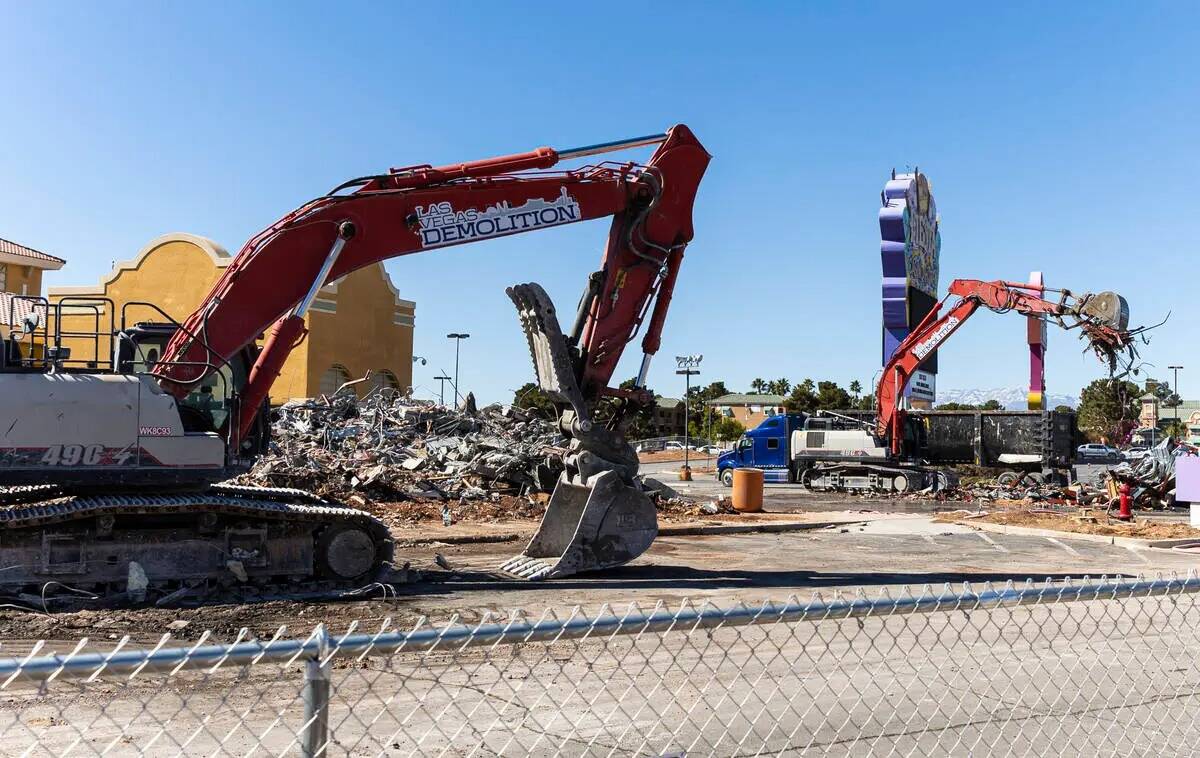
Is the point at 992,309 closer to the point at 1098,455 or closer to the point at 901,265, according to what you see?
the point at 901,265

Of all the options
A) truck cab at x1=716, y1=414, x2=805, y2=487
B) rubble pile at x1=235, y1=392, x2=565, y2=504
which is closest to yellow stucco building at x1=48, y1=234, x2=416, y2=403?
rubble pile at x1=235, y1=392, x2=565, y2=504

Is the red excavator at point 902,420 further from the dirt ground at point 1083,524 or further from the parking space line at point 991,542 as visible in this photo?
the parking space line at point 991,542

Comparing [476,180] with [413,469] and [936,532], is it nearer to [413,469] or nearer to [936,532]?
[936,532]

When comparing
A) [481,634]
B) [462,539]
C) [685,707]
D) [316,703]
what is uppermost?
[481,634]

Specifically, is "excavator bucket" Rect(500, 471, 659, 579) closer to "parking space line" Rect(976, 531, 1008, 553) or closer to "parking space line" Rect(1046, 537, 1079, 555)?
"parking space line" Rect(976, 531, 1008, 553)

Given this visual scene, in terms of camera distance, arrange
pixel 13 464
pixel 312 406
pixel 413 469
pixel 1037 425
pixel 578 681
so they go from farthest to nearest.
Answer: pixel 312 406, pixel 1037 425, pixel 413 469, pixel 13 464, pixel 578 681

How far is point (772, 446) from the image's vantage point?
113 ft

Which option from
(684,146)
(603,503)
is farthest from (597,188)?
(603,503)

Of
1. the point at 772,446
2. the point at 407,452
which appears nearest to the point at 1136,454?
the point at 772,446

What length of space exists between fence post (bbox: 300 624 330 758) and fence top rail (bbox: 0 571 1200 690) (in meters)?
0.01

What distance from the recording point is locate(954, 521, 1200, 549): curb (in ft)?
57.7

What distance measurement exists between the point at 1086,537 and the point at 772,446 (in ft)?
52.1

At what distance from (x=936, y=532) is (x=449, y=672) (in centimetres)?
1438

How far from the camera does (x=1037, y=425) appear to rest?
104ft
